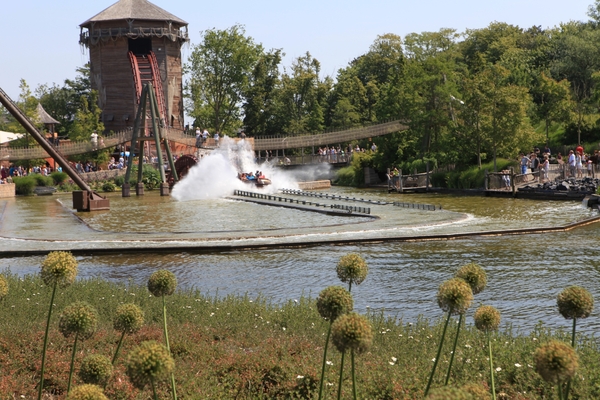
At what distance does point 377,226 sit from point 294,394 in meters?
20.5

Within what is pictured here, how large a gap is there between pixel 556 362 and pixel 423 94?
5662 cm

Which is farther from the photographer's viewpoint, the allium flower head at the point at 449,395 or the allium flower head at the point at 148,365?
the allium flower head at the point at 148,365

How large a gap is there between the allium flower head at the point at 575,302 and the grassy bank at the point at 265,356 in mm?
2417

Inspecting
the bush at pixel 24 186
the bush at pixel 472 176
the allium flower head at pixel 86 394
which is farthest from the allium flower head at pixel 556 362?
the bush at pixel 24 186

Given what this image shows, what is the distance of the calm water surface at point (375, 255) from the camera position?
17.9 metres

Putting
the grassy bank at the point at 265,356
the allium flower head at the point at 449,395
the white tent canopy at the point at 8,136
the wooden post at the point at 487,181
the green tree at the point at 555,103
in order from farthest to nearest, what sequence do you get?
the white tent canopy at the point at 8,136 < the green tree at the point at 555,103 < the wooden post at the point at 487,181 < the grassy bank at the point at 265,356 < the allium flower head at the point at 449,395

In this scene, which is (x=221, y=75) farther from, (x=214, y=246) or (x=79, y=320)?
(x=79, y=320)

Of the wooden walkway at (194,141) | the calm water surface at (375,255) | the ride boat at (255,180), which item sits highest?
the wooden walkway at (194,141)

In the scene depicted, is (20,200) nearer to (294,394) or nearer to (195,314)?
(195,314)

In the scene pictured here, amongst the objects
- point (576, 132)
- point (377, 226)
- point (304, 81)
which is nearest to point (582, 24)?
point (304, 81)

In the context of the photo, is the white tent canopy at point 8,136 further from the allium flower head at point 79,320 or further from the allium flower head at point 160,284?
the allium flower head at point 79,320

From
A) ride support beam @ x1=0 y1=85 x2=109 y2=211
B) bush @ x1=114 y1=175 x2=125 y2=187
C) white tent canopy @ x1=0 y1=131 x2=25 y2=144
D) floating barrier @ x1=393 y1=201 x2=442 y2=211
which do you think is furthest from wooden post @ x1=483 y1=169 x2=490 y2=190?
white tent canopy @ x1=0 y1=131 x2=25 y2=144

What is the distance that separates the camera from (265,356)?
36.9 ft

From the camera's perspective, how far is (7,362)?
445 inches
